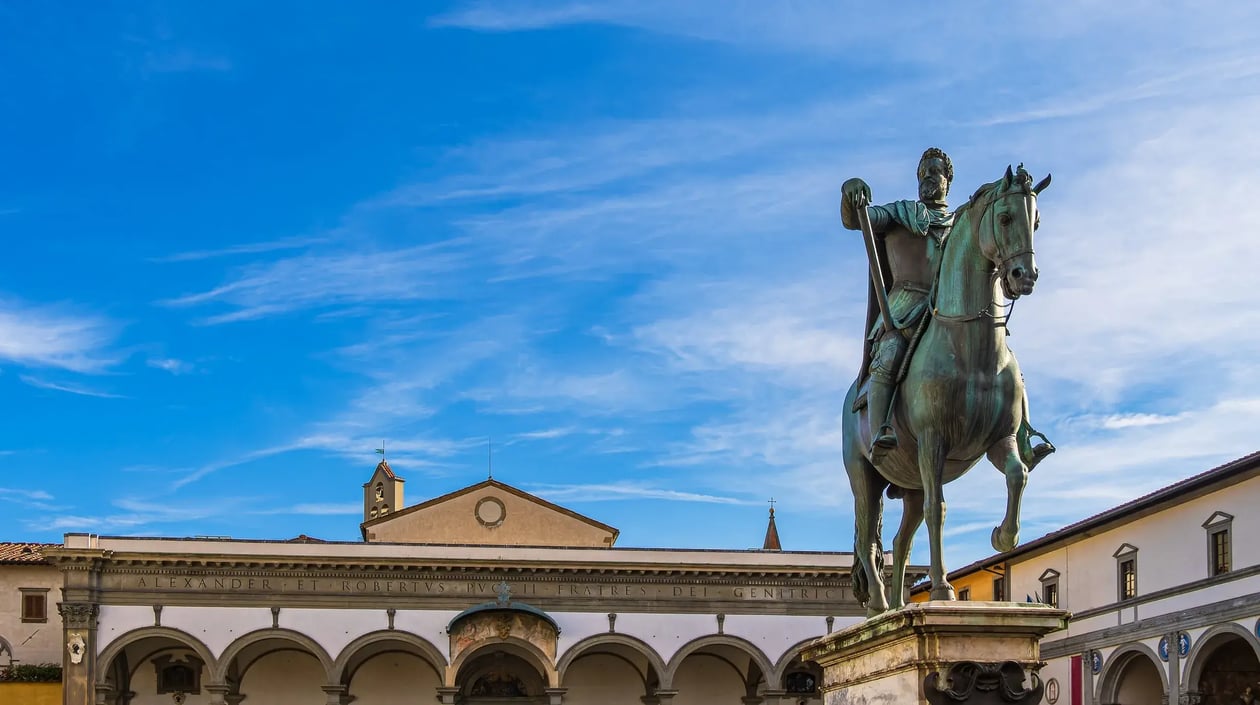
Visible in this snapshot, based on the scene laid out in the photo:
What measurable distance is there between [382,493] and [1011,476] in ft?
144

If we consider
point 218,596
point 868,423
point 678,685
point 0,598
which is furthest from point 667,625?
point 868,423

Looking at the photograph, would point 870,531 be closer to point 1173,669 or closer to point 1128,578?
point 1173,669

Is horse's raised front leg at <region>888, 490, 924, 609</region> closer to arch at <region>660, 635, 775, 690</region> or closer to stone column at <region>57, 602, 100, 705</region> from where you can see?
arch at <region>660, 635, 775, 690</region>

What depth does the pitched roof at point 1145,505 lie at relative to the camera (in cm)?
2981

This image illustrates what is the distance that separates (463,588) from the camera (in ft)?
123

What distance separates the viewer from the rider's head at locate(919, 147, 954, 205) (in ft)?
24.0

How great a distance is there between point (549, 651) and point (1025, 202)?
1264 inches

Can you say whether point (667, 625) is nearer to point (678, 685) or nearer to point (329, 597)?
point (678, 685)

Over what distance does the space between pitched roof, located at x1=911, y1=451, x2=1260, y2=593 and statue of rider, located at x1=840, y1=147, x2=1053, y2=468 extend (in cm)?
2223

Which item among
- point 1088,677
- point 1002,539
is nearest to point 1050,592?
point 1088,677

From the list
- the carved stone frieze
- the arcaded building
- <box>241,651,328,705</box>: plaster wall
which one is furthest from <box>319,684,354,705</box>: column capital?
the carved stone frieze

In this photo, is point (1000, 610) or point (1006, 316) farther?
point (1006, 316)

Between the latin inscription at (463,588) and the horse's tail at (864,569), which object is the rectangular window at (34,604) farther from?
the horse's tail at (864,569)

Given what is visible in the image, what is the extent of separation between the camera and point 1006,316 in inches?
254
